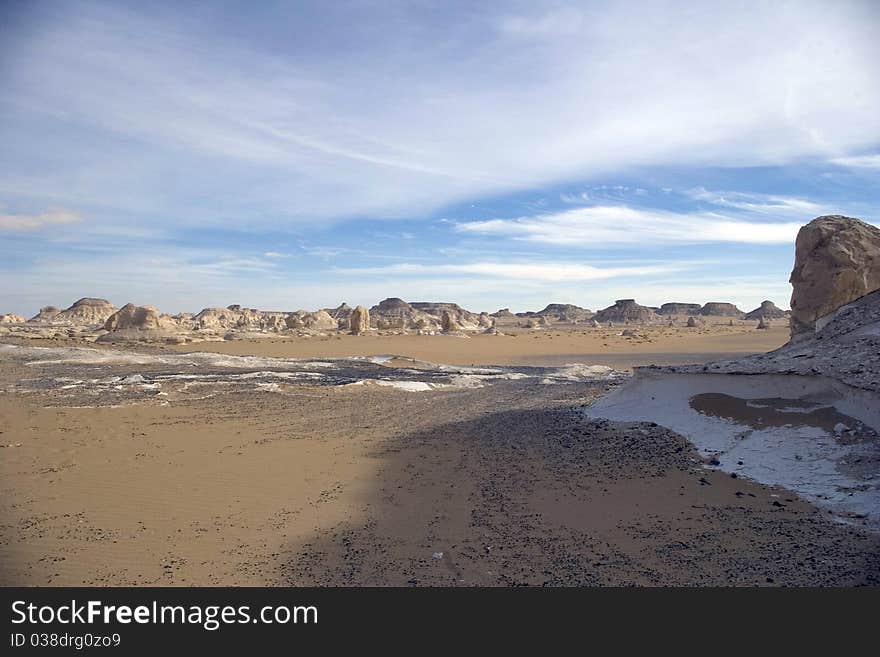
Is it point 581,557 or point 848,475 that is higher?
point 848,475

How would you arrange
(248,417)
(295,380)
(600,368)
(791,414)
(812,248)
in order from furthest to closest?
1. (600,368)
2. (295,380)
3. (812,248)
4. (248,417)
5. (791,414)

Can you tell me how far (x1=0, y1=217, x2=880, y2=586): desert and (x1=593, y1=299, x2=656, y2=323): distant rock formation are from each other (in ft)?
367

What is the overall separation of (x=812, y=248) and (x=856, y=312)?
813 centimetres

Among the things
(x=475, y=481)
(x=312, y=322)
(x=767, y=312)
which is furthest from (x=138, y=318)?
(x=767, y=312)

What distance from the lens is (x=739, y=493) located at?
24.1 feet

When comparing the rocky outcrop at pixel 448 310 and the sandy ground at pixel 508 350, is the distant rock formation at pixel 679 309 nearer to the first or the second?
the rocky outcrop at pixel 448 310

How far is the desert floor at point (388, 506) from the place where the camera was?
17.8 ft

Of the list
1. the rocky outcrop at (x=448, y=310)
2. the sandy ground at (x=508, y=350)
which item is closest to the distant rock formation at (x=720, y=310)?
the rocky outcrop at (x=448, y=310)

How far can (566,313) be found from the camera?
517 ft

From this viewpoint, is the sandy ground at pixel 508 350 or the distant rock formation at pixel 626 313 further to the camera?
the distant rock formation at pixel 626 313

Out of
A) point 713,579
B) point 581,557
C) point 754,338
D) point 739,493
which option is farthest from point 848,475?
point 754,338

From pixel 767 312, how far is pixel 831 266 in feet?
434

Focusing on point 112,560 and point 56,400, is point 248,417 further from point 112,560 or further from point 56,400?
point 112,560

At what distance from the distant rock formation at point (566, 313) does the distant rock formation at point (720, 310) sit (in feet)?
101
